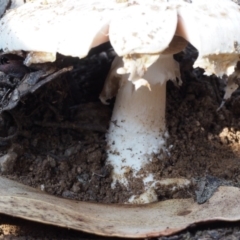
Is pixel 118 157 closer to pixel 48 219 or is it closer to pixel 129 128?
pixel 129 128

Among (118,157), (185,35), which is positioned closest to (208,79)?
(118,157)

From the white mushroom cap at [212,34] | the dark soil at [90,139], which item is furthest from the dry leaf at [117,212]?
the white mushroom cap at [212,34]

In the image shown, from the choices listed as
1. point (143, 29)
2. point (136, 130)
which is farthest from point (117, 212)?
point (143, 29)

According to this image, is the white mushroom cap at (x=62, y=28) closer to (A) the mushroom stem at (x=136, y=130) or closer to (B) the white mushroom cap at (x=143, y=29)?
(B) the white mushroom cap at (x=143, y=29)

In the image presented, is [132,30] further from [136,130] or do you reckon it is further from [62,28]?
[136,130]

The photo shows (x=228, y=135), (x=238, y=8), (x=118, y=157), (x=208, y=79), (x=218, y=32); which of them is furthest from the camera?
(x=208, y=79)

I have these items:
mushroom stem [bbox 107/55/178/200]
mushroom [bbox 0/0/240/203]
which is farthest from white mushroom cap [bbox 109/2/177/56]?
mushroom stem [bbox 107/55/178/200]
